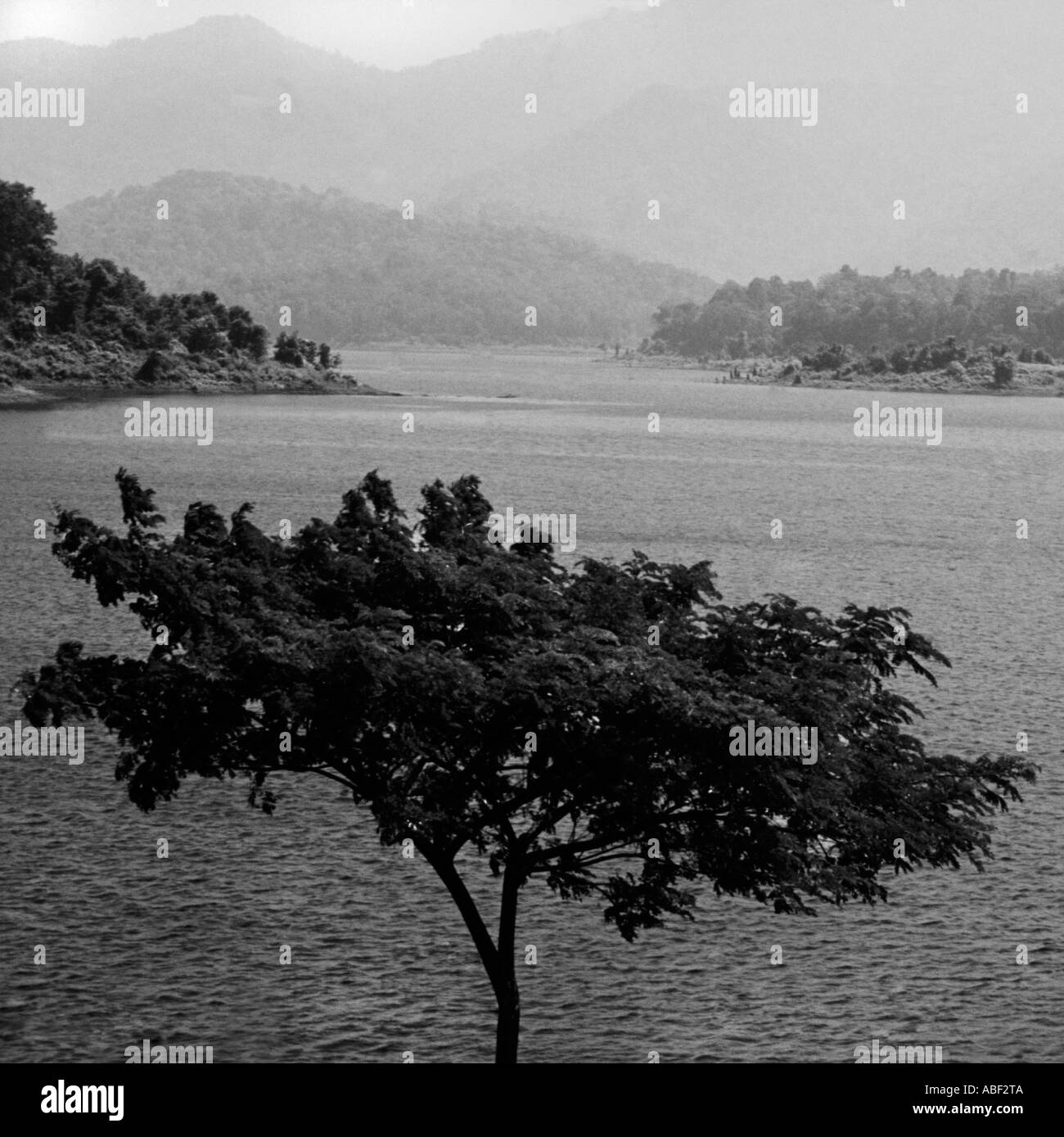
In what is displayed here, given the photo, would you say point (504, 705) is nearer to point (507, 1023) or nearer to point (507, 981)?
point (507, 981)

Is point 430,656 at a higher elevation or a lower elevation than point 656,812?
higher

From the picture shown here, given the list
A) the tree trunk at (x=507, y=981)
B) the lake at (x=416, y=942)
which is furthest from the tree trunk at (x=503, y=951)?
the lake at (x=416, y=942)

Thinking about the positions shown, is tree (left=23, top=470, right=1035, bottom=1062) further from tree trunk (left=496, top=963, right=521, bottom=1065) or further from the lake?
the lake

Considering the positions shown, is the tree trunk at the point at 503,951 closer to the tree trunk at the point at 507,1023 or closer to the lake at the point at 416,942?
the tree trunk at the point at 507,1023

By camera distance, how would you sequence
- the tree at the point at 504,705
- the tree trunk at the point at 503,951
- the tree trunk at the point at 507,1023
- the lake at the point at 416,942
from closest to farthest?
the tree at the point at 504,705 < the tree trunk at the point at 503,951 < the tree trunk at the point at 507,1023 < the lake at the point at 416,942

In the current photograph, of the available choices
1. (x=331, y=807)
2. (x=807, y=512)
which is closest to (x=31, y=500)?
(x=807, y=512)

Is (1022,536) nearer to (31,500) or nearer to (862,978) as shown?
(31,500)

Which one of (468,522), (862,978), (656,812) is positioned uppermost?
(468,522)

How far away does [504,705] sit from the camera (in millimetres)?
24953

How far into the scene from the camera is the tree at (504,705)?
964 inches

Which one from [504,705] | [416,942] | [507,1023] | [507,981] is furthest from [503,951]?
[416,942]

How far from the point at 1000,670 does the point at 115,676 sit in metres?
42.5

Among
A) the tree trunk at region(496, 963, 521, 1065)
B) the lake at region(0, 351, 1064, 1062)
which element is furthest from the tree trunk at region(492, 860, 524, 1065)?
the lake at region(0, 351, 1064, 1062)
